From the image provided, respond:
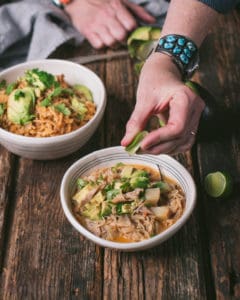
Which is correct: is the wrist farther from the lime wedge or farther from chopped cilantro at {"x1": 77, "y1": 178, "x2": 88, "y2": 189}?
chopped cilantro at {"x1": 77, "y1": 178, "x2": 88, "y2": 189}

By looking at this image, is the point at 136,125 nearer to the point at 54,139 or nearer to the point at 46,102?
the point at 54,139

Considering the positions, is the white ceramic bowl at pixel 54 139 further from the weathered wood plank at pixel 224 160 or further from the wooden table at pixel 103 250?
the weathered wood plank at pixel 224 160

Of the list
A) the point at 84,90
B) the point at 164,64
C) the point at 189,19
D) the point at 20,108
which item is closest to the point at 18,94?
the point at 20,108

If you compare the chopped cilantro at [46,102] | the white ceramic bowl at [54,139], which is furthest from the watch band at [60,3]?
the chopped cilantro at [46,102]

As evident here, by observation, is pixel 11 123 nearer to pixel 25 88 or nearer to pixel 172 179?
pixel 25 88

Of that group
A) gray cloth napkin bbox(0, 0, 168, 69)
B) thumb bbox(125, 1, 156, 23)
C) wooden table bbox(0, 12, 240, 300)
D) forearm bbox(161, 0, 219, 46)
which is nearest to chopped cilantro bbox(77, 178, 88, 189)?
wooden table bbox(0, 12, 240, 300)

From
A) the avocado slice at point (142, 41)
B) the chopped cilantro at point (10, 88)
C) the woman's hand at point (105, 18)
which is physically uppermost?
the chopped cilantro at point (10, 88)
